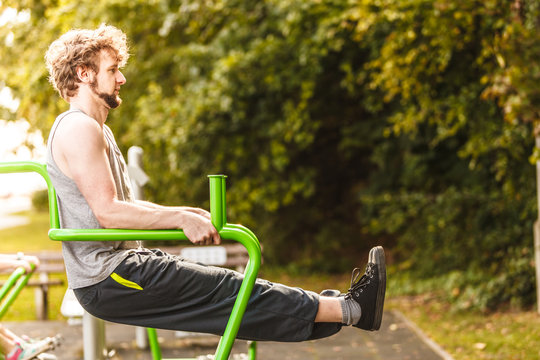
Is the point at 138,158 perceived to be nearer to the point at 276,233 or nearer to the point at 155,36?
the point at 155,36

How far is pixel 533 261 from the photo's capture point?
6.93 meters

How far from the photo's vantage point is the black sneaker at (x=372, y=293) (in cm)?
257

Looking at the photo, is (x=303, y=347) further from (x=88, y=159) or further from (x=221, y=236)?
(x=88, y=159)

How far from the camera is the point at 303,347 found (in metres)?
5.69

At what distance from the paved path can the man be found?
283 cm

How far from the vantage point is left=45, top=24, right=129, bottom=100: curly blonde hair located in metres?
2.54

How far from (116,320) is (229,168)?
710 centimetres

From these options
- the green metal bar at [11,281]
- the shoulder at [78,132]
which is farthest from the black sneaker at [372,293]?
the green metal bar at [11,281]

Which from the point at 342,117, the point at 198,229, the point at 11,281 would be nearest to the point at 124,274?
the point at 198,229

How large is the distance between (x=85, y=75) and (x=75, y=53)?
3.4 inches

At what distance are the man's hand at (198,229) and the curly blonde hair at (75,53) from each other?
69 centimetres

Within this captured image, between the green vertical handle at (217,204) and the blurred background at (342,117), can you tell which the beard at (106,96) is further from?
the blurred background at (342,117)

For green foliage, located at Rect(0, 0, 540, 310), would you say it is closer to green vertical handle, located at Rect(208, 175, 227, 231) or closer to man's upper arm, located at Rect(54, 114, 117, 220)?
green vertical handle, located at Rect(208, 175, 227, 231)

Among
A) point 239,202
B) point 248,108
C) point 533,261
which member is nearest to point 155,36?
point 248,108
